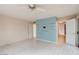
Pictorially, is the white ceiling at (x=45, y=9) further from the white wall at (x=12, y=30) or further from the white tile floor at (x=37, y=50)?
the white tile floor at (x=37, y=50)

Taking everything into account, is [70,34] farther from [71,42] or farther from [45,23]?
[45,23]

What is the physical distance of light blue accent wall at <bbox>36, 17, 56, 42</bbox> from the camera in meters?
7.29

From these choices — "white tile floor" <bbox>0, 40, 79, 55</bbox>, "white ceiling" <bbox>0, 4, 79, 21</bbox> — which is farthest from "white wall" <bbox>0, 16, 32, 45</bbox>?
"white tile floor" <bbox>0, 40, 79, 55</bbox>

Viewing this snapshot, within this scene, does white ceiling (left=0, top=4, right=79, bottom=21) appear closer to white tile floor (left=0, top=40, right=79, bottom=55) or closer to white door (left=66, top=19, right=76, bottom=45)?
white door (left=66, top=19, right=76, bottom=45)

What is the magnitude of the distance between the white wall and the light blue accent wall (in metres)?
1.45

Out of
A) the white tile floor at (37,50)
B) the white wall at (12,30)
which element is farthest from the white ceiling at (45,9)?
the white tile floor at (37,50)

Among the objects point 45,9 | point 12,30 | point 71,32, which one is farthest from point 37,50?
point 12,30

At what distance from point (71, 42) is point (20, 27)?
4.62 metres

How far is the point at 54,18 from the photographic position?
718 centimetres

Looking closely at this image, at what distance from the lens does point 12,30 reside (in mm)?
7270

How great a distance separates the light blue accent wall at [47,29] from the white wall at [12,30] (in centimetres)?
145

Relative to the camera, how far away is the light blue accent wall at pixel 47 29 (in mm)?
7285
